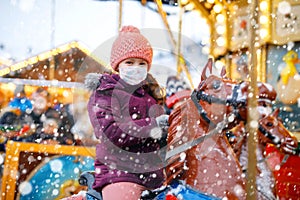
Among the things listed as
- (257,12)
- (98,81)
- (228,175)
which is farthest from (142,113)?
(257,12)

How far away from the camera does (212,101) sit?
1.95 meters

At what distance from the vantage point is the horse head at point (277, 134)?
2.32 meters

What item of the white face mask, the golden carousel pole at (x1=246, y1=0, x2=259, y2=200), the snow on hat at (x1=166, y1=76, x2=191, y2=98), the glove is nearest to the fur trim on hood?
the white face mask

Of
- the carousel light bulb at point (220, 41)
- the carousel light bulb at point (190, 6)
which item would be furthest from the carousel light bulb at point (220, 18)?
the carousel light bulb at point (190, 6)

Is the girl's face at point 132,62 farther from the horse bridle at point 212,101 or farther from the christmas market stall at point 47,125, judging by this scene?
the christmas market stall at point 47,125

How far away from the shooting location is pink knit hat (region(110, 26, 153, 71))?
6.81ft

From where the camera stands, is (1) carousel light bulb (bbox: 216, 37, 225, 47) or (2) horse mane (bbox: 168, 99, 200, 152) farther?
(1) carousel light bulb (bbox: 216, 37, 225, 47)

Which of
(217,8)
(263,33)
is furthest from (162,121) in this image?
(217,8)

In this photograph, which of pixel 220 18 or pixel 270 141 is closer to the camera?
pixel 270 141

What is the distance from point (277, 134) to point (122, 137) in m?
0.96

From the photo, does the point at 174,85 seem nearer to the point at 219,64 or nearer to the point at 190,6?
the point at 219,64

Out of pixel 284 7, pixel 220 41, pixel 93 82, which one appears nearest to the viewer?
pixel 93 82

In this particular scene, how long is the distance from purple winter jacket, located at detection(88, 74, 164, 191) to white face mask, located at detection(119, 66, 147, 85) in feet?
0.10

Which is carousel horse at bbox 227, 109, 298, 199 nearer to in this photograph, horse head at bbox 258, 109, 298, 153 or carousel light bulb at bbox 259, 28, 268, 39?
horse head at bbox 258, 109, 298, 153
